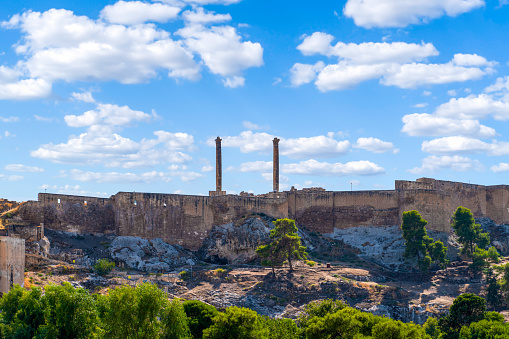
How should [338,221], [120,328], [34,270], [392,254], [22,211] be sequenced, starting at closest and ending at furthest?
[120,328], [34,270], [22,211], [392,254], [338,221]

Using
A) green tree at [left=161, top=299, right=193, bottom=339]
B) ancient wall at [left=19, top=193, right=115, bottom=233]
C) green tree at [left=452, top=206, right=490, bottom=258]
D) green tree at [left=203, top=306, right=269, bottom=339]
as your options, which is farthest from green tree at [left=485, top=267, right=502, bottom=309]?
ancient wall at [left=19, top=193, right=115, bottom=233]

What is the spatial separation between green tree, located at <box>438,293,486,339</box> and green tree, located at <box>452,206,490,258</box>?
66.5ft

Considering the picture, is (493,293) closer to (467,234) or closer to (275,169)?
(467,234)

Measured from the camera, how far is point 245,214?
6850 cm

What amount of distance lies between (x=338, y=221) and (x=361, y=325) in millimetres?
32671

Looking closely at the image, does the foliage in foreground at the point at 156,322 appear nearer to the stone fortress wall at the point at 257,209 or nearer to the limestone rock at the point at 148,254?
the limestone rock at the point at 148,254

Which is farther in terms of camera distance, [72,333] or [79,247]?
[79,247]

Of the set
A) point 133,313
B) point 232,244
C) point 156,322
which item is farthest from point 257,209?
point 133,313

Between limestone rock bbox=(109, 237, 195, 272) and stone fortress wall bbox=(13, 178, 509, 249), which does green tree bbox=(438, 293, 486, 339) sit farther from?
limestone rock bbox=(109, 237, 195, 272)

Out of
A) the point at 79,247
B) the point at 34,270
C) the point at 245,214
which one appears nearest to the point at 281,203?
the point at 245,214

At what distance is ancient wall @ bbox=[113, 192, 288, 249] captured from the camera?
63.8 meters

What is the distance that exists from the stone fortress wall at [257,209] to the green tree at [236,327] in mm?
23719

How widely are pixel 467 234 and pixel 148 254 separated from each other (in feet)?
93.6

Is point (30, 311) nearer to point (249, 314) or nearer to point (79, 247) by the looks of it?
point (249, 314)
